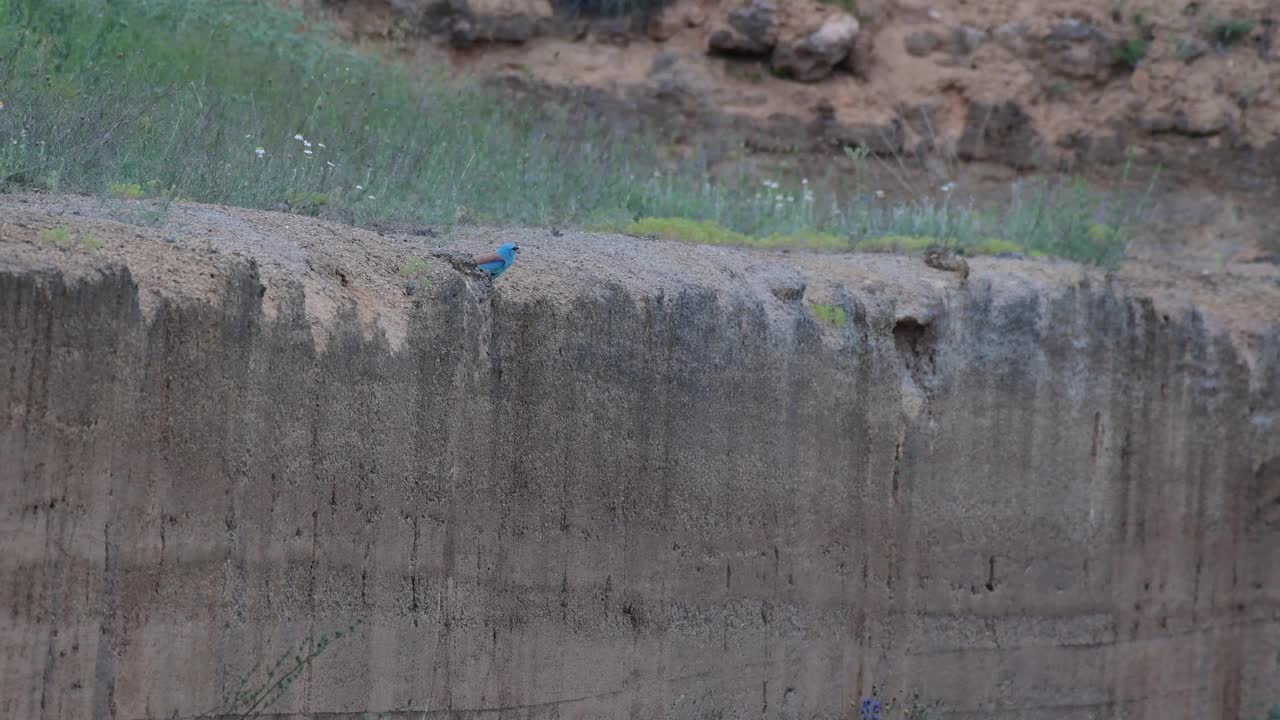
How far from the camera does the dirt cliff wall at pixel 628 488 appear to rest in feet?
13.7

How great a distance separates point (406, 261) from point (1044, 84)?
→ 643 centimetres

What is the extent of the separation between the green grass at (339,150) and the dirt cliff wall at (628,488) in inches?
24.7

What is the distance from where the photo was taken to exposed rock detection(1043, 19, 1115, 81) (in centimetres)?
1052

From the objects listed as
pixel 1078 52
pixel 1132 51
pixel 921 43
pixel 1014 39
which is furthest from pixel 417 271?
pixel 1132 51

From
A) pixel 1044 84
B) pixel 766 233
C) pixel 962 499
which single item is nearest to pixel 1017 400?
pixel 962 499

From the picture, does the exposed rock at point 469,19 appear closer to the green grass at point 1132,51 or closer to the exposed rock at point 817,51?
the exposed rock at point 817,51

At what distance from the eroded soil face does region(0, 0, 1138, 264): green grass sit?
0.40m

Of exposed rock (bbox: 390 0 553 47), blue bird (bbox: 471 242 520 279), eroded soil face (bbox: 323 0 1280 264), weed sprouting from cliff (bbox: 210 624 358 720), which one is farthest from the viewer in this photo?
exposed rock (bbox: 390 0 553 47)

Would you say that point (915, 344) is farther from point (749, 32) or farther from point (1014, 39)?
point (1014, 39)

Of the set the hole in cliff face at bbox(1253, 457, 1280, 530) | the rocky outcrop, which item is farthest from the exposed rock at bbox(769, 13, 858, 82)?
the hole in cliff face at bbox(1253, 457, 1280, 530)

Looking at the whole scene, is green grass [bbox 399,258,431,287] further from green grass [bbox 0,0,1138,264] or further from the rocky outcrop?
the rocky outcrop

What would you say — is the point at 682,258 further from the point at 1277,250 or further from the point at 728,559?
the point at 1277,250

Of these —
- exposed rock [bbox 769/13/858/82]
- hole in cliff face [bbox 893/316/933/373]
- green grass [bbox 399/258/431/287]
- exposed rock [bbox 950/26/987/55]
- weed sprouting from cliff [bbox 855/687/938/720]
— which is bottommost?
weed sprouting from cliff [bbox 855/687/938/720]

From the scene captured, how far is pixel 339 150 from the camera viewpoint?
7.04 meters
